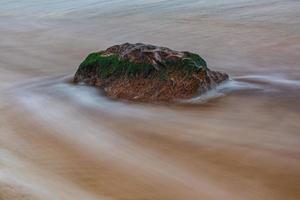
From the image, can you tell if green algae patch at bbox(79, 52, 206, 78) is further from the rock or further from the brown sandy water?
the brown sandy water

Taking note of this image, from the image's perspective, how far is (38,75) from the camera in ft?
22.9

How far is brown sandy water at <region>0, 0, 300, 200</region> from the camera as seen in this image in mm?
3434

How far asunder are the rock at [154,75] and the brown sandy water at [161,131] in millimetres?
160

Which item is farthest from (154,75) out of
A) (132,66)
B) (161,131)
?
(161,131)

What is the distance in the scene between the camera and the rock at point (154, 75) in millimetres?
5320

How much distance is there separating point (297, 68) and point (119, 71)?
7.32 feet

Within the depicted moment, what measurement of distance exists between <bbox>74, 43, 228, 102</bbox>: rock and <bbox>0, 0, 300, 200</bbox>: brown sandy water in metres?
0.16

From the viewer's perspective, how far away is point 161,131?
454cm

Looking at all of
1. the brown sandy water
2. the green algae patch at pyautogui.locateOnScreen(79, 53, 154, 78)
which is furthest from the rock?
the brown sandy water

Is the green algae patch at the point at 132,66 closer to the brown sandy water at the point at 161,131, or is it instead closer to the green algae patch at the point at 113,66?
the green algae patch at the point at 113,66

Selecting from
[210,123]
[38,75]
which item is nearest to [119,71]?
[210,123]

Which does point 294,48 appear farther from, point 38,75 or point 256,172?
point 256,172

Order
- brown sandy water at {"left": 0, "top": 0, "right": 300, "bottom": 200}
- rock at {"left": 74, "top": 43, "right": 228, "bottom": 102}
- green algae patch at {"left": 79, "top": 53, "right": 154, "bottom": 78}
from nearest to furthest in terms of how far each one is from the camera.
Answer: brown sandy water at {"left": 0, "top": 0, "right": 300, "bottom": 200} → rock at {"left": 74, "top": 43, "right": 228, "bottom": 102} → green algae patch at {"left": 79, "top": 53, "right": 154, "bottom": 78}

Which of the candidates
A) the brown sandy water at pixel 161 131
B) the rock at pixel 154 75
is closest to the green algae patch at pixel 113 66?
the rock at pixel 154 75
